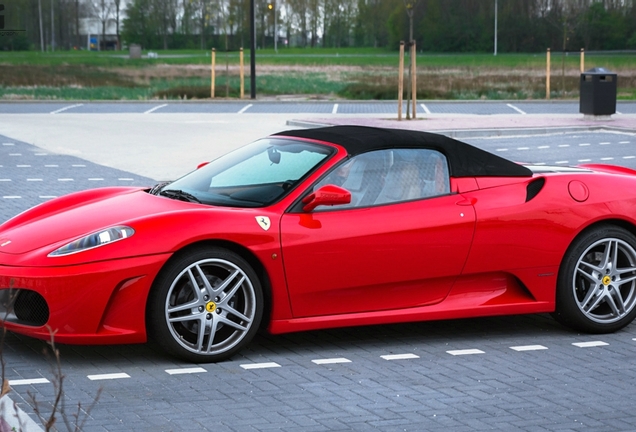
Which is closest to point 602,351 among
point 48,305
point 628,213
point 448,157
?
point 628,213

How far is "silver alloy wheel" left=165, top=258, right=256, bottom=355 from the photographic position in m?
5.77

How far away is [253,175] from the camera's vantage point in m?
6.53

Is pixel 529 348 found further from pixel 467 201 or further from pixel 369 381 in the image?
pixel 369 381

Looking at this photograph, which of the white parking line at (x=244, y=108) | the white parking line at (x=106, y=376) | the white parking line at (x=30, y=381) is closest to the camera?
the white parking line at (x=30, y=381)

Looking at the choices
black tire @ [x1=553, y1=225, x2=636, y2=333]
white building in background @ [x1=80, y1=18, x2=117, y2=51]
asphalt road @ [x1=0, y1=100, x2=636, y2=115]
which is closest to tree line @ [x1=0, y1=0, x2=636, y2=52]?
white building in background @ [x1=80, y1=18, x2=117, y2=51]

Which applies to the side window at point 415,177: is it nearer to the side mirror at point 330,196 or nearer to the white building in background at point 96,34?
the side mirror at point 330,196

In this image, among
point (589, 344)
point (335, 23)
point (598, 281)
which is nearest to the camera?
point (589, 344)

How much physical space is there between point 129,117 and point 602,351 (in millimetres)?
21663

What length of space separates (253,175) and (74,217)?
1088mm

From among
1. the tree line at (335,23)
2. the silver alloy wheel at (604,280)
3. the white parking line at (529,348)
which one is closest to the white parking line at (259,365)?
the white parking line at (529,348)

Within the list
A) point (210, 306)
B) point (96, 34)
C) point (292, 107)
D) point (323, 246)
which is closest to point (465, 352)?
point (323, 246)

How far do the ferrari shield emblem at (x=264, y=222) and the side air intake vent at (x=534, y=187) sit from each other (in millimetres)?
1688

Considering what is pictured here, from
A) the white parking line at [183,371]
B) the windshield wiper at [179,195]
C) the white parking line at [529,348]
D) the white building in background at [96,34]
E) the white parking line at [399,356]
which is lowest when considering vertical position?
the white parking line at [529,348]

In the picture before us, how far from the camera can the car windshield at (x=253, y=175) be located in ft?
20.5
